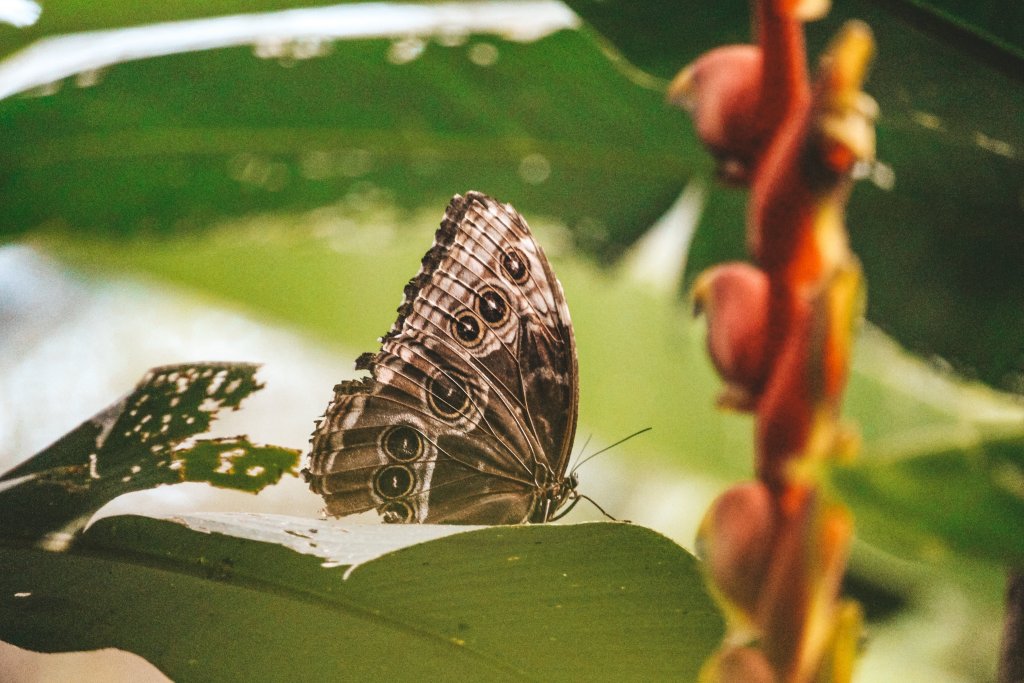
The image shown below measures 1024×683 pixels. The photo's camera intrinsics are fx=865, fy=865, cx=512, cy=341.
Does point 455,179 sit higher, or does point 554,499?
point 455,179

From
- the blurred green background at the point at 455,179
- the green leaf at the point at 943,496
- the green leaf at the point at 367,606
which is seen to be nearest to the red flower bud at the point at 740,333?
the green leaf at the point at 943,496

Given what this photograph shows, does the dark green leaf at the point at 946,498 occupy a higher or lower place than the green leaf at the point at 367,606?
higher

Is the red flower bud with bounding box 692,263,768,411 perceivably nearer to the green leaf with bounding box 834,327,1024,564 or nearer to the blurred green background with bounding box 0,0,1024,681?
the green leaf with bounding box 834,327,1024,564

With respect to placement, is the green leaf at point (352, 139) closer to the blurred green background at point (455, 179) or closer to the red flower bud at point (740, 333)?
the blurred green background at point (455, 179)

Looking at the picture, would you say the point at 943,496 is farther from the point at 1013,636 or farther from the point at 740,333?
the point at 1013,636

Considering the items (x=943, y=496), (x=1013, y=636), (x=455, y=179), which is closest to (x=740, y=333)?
(x=943, y=496)
